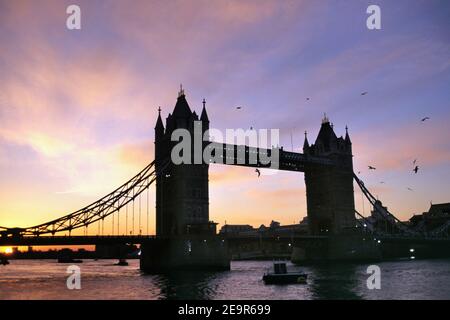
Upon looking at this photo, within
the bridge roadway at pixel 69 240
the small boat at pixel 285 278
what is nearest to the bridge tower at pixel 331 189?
the bridge roadway at pixel 69 240

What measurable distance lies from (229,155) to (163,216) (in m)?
17.3

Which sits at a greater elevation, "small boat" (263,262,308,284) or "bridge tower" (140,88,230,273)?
"bridge tower" (140,88,230,273)

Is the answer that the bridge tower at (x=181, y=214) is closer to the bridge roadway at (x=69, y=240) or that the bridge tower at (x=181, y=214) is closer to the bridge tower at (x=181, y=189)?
the bridge tower at (x=181, y=189)

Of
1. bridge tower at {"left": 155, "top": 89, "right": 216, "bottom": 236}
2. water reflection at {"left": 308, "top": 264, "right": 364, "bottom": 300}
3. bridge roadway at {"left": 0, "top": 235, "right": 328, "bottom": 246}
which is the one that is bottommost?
water reflection at {"left": 308, "top": 264, "right": 364, "bottom": 300}

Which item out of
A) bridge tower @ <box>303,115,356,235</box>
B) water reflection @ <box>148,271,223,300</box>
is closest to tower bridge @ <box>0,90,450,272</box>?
bridge tower @ <box>303,115,356,235</box>

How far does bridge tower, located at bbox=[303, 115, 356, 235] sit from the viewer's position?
11588cm

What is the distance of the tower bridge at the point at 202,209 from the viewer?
81.7m

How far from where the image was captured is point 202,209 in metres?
90.7

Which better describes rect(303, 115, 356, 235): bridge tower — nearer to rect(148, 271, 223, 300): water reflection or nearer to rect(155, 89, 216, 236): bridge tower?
rect(155, 89, 216, 236): bridge tower

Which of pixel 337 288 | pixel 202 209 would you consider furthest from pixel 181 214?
pixel 337 288

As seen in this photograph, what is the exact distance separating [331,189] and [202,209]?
3935 centimetres

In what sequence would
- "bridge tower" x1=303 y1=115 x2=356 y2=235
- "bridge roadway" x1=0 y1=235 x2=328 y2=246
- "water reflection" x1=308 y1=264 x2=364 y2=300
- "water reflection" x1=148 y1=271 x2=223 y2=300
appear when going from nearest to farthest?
"water reflection" x1=148 y1=271 x2=223 y2=300 < "water reflection" x1=308 y1=264 x2=364 y2=300 < "bridge roadway" x1=0 y1=235 x2=328 y2=246 < "bridge tower" x1=303 y1=115 x2=356 y2=235
